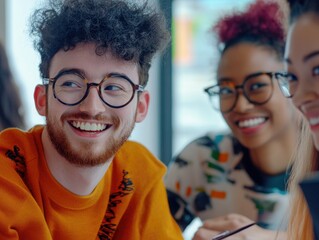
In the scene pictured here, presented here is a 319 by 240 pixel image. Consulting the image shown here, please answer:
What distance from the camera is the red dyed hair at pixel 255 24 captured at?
4.52ft

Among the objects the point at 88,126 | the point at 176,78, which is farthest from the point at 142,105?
the point at 176,78

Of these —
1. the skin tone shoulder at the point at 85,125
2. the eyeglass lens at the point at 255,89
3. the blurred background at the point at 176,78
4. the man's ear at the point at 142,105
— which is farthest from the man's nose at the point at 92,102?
the blurred background at the point at 176,78

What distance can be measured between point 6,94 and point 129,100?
1017 millimetres


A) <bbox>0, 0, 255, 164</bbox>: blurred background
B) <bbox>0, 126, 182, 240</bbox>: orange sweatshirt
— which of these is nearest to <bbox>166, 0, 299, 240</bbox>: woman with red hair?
<bbox>0, 126, 182, 240</bbox>: orange sweatshirt

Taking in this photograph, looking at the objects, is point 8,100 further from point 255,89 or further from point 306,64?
point 306,64

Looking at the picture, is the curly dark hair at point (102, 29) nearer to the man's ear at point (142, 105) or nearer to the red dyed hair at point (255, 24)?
the man's ear at point (142, 105)

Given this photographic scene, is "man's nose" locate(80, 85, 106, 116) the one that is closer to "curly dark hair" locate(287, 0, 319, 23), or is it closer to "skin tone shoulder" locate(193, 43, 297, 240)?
"curly dark hair" locate(287, 0, 319, 23)

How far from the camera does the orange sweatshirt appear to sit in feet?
3.18

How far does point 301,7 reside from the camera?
0.88 meters

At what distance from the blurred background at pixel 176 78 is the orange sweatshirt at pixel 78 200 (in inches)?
54.6

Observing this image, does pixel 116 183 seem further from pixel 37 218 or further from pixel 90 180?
pixel 37 218

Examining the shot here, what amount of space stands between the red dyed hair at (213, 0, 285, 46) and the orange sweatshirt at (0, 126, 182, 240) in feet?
1.23

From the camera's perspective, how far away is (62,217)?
103 centimetres

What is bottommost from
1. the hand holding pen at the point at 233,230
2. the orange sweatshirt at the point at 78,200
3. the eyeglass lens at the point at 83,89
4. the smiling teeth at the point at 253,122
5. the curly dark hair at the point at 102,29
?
the hand holding pen at the point at 233,230
